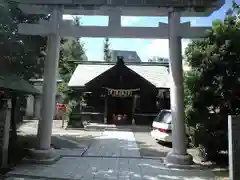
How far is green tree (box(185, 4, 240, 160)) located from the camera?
826 centimetres

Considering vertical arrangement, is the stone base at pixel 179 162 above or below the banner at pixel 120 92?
below

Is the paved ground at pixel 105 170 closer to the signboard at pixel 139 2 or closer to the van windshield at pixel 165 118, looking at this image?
the van windshield at pixel 165 118

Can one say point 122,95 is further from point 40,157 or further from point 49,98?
point 40,157

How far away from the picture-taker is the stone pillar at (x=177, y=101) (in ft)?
26.6

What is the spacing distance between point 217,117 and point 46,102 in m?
5.59

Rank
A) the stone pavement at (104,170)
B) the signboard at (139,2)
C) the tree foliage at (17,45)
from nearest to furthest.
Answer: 1. the stone pavement at (104,170)
2. the signboard at (139,2)
3. the tree foliage at (17,45)

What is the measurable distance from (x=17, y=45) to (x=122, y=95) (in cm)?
1335

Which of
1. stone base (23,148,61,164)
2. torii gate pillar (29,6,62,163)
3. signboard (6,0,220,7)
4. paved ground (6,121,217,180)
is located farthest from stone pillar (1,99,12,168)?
signboard (6,0,220,7)

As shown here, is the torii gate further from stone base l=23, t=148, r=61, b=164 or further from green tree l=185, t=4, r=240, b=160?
green tree l=185, t=4, r=240, b=160

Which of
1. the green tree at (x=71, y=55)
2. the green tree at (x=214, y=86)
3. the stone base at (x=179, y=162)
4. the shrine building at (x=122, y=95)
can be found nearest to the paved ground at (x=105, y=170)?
the stone base at (x=179, y=162)

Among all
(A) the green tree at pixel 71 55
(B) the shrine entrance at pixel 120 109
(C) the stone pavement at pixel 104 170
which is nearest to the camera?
(C) the stone pavement at pixel 104 170

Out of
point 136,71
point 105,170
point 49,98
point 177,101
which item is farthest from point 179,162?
point 136,71

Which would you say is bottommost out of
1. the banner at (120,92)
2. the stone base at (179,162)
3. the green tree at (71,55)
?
the stone base at (179,162)

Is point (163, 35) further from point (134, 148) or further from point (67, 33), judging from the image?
point (134, 148)
